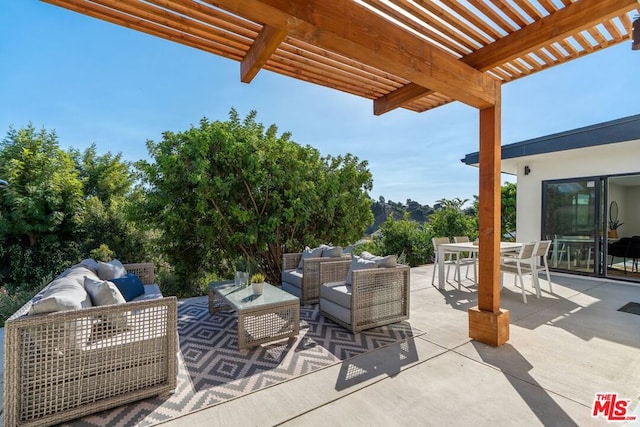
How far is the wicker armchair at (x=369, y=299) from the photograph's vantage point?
11.2ft

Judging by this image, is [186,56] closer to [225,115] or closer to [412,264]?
[225,115]

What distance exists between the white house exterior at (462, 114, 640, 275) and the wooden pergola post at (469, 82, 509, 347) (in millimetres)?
4380

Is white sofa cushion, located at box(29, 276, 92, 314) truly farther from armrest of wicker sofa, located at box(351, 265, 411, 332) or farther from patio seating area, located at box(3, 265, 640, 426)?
armrest of wicker sofa, located at box(351, 265, 411, 332)

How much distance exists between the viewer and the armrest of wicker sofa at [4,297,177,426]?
1883 mm

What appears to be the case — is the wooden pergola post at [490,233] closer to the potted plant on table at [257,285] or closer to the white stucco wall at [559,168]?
the potted plant on table at [257,285]

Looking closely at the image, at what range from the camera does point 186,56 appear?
4859 mm

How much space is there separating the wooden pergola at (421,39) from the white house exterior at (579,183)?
13.7ft

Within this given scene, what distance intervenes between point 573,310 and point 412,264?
4.99 metres

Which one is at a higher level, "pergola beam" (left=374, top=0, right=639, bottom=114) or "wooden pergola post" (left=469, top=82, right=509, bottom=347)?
"pergola beam" (left=374, top=0, right=639, bottom=114)

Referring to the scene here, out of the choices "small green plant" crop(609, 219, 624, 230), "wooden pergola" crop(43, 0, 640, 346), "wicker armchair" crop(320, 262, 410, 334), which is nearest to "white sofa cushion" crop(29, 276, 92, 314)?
"wooden pergola" crop(43, 0, 640, 346)

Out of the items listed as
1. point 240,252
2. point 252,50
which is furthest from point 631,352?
point 240,252

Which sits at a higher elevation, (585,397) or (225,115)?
(225,115)

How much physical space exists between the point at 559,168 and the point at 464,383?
22.7 feet

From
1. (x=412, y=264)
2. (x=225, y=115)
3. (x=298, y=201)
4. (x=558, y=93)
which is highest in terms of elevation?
(x=558, y=93)
